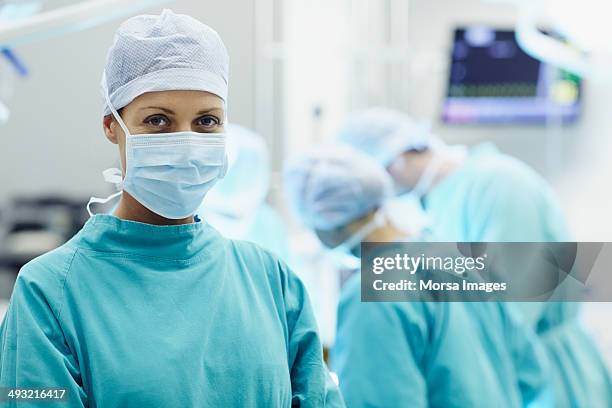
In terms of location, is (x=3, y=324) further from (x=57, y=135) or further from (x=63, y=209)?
(x=63, y=209)

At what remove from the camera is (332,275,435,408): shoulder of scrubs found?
1.51 meters

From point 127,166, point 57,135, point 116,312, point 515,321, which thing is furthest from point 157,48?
point 515,321

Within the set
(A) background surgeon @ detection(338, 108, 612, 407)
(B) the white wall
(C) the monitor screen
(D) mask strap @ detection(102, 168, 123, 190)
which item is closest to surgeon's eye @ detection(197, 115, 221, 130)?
(D) mask strap @ detection(102, 168, 123, 190)

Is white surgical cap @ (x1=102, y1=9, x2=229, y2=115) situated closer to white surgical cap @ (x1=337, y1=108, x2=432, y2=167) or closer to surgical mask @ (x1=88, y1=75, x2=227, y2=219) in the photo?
surgical mask @ (x1=88, y1=75, x2=227, y2=219)

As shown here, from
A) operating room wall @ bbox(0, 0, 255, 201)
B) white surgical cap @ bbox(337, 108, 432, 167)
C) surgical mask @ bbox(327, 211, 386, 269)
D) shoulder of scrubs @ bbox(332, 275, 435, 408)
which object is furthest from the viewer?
white surgical cap @ bbox(337, 108, 432, 167)

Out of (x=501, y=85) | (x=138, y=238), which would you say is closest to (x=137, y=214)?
(x=138, y=238)

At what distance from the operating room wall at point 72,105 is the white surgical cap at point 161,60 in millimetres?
142

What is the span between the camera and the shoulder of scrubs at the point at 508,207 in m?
2.20

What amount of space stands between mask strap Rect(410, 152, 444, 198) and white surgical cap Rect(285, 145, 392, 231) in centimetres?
65

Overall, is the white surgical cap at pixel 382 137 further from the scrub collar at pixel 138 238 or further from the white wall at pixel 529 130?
the scrub collar at pixel 138 238

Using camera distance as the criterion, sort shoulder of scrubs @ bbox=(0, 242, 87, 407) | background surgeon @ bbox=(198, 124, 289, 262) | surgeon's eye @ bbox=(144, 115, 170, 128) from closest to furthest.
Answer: shoulder of scrubs @ bbox=(0, 242, 87, 407)
surgeon's eye @ bbox=(144, 115, 170, 128)
background surgeon @ bbox=(198, 124, 289, 262)

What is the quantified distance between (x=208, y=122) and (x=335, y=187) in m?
0.62

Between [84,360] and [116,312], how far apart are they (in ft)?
0.26

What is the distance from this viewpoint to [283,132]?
2.67m
